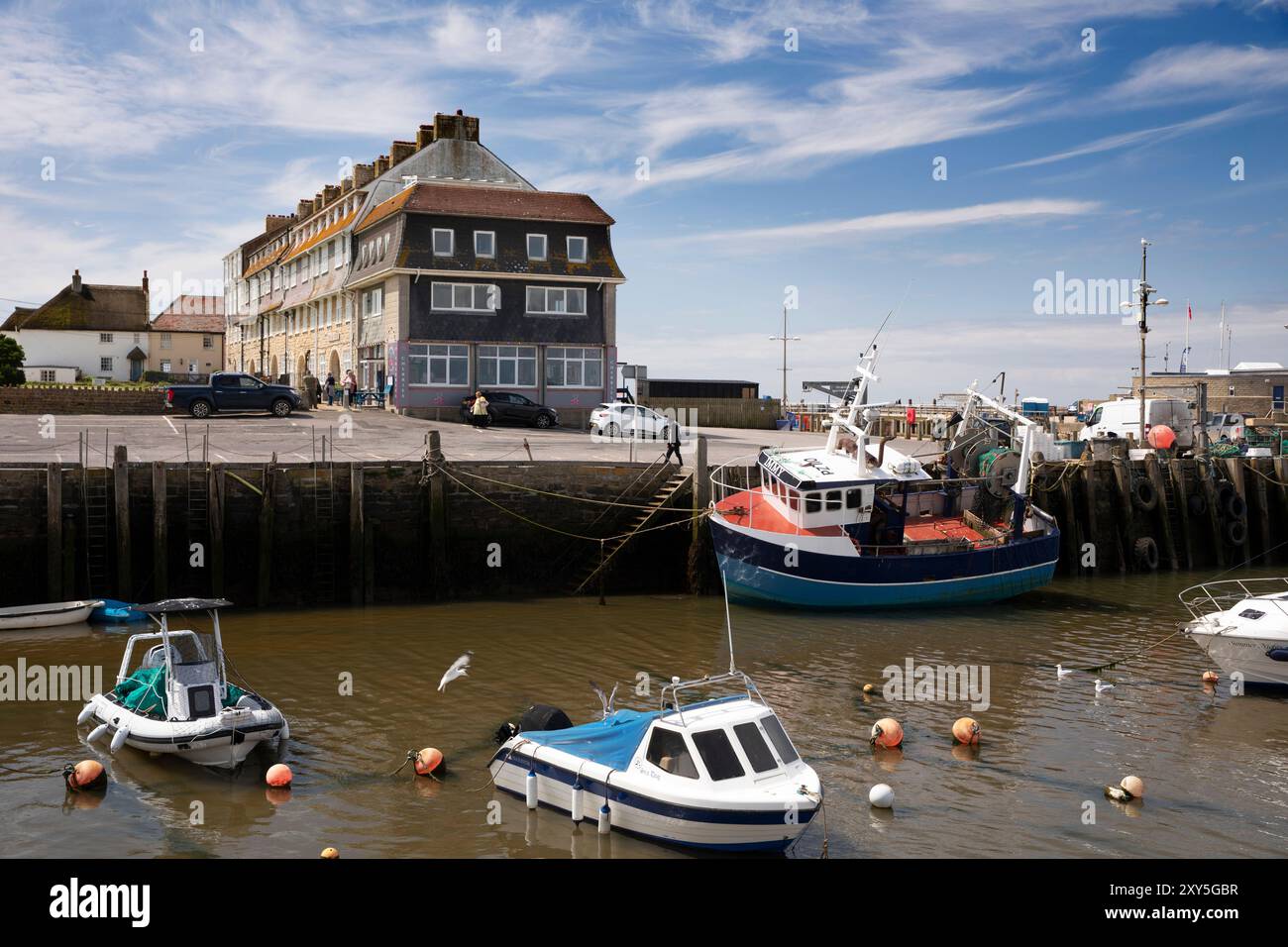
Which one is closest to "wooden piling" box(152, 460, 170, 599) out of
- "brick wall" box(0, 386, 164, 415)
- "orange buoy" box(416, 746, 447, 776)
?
"orange buoy" box(416, 746, 447, 776)

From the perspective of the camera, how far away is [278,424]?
132 ft

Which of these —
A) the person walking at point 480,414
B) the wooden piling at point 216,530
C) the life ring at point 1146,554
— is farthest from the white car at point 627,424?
the wooden piling at point 216,530

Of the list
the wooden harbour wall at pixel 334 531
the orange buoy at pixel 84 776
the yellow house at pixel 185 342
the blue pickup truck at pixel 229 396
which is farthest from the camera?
the yellow house at pixel 185 342

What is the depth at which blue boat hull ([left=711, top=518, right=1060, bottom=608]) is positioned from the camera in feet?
85.4

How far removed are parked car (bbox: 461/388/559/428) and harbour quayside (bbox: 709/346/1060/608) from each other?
56.5 ft

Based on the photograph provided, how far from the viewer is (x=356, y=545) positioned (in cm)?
2630

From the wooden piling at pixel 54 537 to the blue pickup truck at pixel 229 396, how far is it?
19222 mm

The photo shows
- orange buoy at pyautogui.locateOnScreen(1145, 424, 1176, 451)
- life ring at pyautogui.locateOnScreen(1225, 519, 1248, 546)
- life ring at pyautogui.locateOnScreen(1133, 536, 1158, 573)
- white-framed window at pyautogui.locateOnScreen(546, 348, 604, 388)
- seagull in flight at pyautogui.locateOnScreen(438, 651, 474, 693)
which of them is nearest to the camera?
seagull in flight at pyautogui.locateOnScreen(438, 651, 474, 693)

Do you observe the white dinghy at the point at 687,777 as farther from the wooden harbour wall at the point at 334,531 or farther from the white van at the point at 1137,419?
the white van at the point at 1137,419

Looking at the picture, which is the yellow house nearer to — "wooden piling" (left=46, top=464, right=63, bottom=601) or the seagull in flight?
"wooden piling" (left=46, top=464, right=63, bottom=601)

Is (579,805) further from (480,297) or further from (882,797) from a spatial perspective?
(480,297)

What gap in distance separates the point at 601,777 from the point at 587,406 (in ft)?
121

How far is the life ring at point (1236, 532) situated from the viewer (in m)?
36.0
